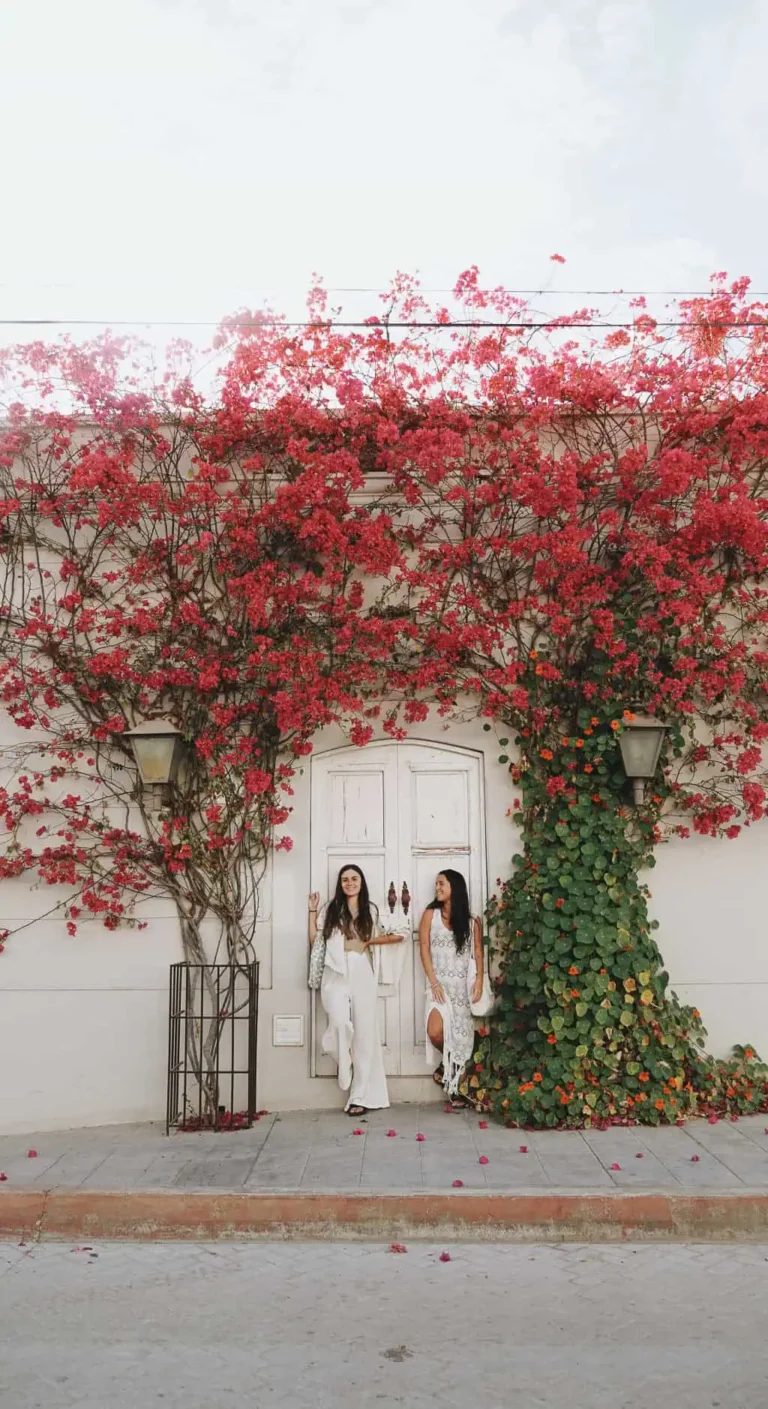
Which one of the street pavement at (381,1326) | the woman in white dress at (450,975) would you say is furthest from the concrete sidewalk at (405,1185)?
the woman in white dress at (450,975)

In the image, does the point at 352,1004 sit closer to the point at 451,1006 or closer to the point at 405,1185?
the point at 451,1006

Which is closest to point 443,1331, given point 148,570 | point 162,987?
point 162,987

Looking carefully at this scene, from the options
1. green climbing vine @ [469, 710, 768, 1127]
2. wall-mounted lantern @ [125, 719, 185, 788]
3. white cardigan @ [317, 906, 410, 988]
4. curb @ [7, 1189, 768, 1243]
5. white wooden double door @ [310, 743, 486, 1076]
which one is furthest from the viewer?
white wooden double door @ [310, 743, 486, 1076]

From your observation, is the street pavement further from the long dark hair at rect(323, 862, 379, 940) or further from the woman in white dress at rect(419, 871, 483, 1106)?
the long dark hair at rect(323, 862, 379, 940)

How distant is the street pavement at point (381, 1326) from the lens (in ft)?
12.3

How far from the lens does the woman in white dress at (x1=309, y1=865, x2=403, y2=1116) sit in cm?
713

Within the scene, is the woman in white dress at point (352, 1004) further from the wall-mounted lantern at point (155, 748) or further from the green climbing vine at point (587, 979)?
the wall-mounted lantern at point (155, 748)

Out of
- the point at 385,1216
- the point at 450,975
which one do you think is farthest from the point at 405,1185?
the point at 450,975

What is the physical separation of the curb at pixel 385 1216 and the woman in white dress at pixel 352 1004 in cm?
164

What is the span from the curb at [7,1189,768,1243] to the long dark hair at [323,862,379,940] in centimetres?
200

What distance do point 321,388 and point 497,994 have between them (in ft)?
14.1

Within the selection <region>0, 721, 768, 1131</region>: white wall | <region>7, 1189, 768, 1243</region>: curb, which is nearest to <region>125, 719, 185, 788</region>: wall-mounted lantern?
<region>0, 721, 768, 1131</region>: white wall

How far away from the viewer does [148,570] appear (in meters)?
7.64

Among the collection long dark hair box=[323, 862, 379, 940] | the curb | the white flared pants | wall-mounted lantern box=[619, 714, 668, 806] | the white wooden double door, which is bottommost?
the curb
